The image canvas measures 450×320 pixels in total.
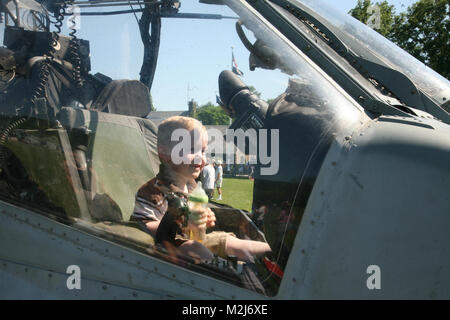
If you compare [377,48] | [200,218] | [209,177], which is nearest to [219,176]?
[209,177]

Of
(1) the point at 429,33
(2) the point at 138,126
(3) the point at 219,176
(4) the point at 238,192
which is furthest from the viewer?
(1) the point at 429,33

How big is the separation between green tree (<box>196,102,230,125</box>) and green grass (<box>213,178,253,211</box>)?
298mm

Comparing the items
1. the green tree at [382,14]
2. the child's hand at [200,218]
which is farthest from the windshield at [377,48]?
the green tree at [382,14]

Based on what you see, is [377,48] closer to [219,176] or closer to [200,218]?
[219,176]

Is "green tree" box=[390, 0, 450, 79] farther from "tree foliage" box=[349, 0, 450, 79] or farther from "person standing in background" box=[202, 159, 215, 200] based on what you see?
"person standing in background" box=[202, 159, 215, 200]

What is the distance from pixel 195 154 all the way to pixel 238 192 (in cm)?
27

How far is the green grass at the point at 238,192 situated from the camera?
5.48ft

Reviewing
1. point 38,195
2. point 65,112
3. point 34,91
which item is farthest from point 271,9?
point 38,195

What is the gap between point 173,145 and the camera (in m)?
1.85

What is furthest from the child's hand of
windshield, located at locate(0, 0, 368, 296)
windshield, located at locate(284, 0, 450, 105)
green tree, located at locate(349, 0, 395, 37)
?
green tree, located at locate(349, 0, 395, 37)

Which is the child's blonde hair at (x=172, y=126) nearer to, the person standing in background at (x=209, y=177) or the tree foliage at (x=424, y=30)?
the person standing in background at (x=209, y=177)

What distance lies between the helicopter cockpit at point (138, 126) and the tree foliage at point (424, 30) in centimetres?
1037

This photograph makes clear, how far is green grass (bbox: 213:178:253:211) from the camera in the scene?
1670 millimetres

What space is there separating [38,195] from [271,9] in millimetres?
1461
